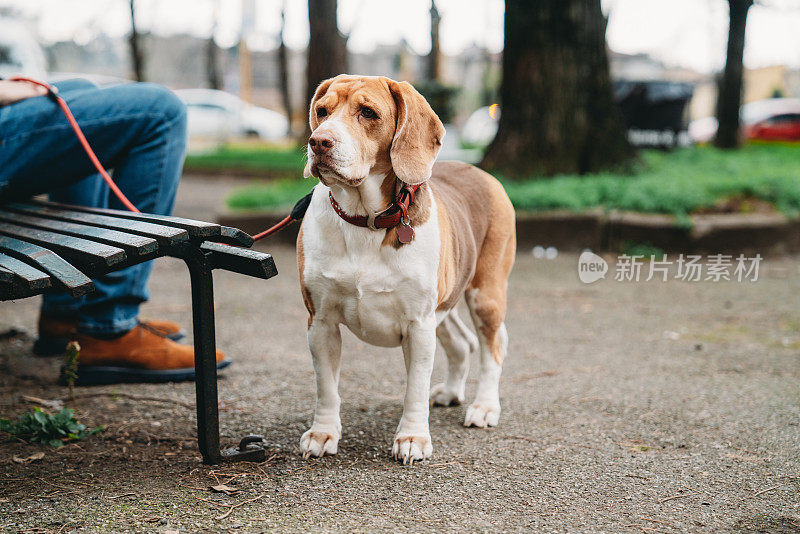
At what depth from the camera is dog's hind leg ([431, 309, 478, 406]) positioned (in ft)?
10.8

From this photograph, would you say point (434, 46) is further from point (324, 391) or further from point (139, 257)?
point (139, 257)

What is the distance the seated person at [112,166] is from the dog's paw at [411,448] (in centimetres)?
124

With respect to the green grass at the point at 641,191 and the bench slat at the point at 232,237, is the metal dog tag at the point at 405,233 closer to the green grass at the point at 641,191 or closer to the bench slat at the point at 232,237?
the bench slat at the point at 232,237

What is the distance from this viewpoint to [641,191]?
684 cm

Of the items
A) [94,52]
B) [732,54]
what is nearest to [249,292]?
[732,54]

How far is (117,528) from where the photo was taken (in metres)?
2.13

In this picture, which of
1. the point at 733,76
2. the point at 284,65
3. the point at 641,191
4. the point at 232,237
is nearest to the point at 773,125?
the point at 733,76

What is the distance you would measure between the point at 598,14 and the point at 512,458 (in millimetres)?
5978

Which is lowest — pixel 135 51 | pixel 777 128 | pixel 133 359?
pixel 777 128

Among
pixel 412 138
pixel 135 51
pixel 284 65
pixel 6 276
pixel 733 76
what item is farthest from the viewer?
pixel 284 65

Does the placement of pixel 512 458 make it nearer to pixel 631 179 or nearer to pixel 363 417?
pixel 363 417

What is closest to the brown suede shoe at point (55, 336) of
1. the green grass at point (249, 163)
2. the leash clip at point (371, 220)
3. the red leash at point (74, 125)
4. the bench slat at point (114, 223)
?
the bench slat at point (114, 223)

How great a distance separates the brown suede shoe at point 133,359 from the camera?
3424mm

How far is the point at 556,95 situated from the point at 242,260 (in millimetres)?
5789
